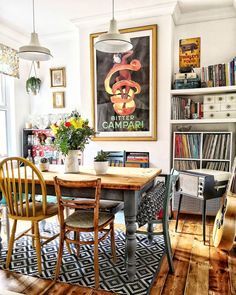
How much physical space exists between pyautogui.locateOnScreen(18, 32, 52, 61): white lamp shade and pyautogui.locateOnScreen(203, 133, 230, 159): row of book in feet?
6.98

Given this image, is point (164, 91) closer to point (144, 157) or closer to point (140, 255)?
point (144, 157)

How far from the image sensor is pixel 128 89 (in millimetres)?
3377

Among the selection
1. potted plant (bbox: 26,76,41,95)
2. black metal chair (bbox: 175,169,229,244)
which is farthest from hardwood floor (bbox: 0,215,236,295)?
potted plant (bbox: 26,76,41,95)

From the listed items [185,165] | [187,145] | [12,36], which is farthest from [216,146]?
[12,36]

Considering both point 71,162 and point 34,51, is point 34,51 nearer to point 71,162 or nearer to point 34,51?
point 34,51

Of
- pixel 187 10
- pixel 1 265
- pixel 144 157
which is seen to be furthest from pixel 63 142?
pixel 187 10

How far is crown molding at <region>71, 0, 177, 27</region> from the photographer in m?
3.00


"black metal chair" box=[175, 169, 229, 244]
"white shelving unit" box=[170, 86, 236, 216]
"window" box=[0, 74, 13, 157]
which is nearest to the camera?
"black metal chair" box=[175, 169, 229, 244]

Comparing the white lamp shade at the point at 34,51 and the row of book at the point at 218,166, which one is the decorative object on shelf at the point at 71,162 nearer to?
the white lamp shade at the point at 34,51

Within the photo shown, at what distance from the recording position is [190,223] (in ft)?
10.3

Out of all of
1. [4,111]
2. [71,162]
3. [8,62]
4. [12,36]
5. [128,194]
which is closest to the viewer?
[128,194]

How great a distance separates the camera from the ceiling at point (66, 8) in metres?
2.96

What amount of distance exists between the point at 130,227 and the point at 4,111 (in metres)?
2.98

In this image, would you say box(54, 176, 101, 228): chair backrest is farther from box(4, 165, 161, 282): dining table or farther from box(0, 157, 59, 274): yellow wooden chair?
box(0, 157, 59, 274): yellow wooden chair
